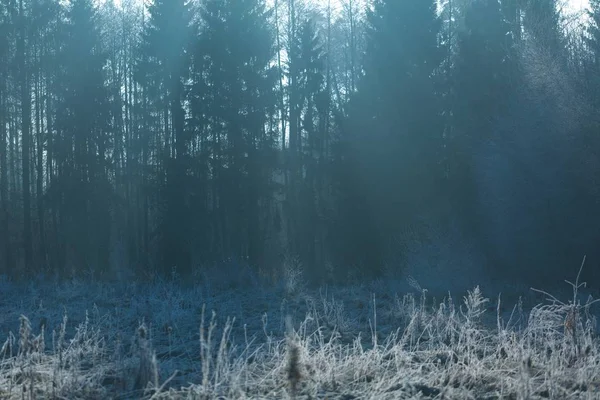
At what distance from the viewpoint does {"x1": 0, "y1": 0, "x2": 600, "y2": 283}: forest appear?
24656 mm

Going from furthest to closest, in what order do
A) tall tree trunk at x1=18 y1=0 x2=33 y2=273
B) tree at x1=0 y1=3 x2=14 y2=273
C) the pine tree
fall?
tall tree trunk at x1=18 y1=0 x2=33 y2=273
tree at x1=0 y1=3 x2=14 y2=273
the pine tree

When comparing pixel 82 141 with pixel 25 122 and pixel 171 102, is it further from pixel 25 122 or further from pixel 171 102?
pixel 171 102

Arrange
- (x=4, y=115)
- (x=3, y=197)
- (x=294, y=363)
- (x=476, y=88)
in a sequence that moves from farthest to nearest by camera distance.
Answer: (x=3, y=197)
(x=4, y=115)
(x=476, y=88)
(x=294, y=363)

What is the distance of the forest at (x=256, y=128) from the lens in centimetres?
2466

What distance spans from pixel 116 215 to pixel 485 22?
17.1 metres

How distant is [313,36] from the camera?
3128 cm

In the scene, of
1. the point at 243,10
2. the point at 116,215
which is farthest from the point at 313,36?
the point at 116,215

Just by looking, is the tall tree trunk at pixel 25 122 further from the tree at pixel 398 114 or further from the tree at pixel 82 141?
the tree at pixel 398 114

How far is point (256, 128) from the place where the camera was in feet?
95.4

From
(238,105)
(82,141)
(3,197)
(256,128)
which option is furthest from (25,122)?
(256,128)

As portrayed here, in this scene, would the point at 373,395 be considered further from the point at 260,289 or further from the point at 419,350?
the point at 260,289

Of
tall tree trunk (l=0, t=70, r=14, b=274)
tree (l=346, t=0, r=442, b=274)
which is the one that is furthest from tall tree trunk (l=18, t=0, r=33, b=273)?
tree (l=346, t=0, r=442, b=274)

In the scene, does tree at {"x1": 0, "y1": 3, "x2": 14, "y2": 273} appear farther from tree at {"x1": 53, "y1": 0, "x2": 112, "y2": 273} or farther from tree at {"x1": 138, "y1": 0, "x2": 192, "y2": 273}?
tree at {"x1": 138, "y1": 0, "x2": 192, "y2": 273}

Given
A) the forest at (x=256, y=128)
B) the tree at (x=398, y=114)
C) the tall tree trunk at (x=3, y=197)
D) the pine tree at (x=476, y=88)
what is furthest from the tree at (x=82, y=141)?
the pine tree at (x=476, y=88)
